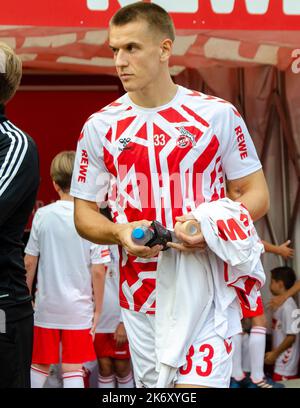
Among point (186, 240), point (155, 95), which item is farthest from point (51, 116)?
point (186, 240)

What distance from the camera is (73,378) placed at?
20.2ft

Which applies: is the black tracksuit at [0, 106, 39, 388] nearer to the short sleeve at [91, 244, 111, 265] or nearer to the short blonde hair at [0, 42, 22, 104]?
the short blonde hair at [0, 42, 22, 104]

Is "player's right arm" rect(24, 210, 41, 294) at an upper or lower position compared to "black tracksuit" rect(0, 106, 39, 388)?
lower

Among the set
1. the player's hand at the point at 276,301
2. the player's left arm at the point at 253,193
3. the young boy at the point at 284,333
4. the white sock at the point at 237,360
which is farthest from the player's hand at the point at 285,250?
the player's left arm at the point at 253,193

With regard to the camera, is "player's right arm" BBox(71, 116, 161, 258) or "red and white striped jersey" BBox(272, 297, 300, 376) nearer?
"player's right arm" BBox(71, 116, 161, 258)

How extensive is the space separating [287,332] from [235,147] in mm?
3984

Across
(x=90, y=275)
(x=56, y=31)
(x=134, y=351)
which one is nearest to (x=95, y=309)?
(x=90, y=275)

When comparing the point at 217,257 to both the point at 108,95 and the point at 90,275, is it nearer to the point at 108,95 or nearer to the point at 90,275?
the point at 90,275

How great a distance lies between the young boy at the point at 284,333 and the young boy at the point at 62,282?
2.05 metres

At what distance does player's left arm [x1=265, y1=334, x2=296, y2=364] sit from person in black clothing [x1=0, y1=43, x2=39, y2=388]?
13.4 ft

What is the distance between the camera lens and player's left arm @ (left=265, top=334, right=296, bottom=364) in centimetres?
765

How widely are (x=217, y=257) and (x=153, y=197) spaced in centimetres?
34

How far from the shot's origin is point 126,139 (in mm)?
3838

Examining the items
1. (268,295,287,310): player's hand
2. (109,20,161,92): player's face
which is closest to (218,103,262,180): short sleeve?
(109,20,161,92): player's face
